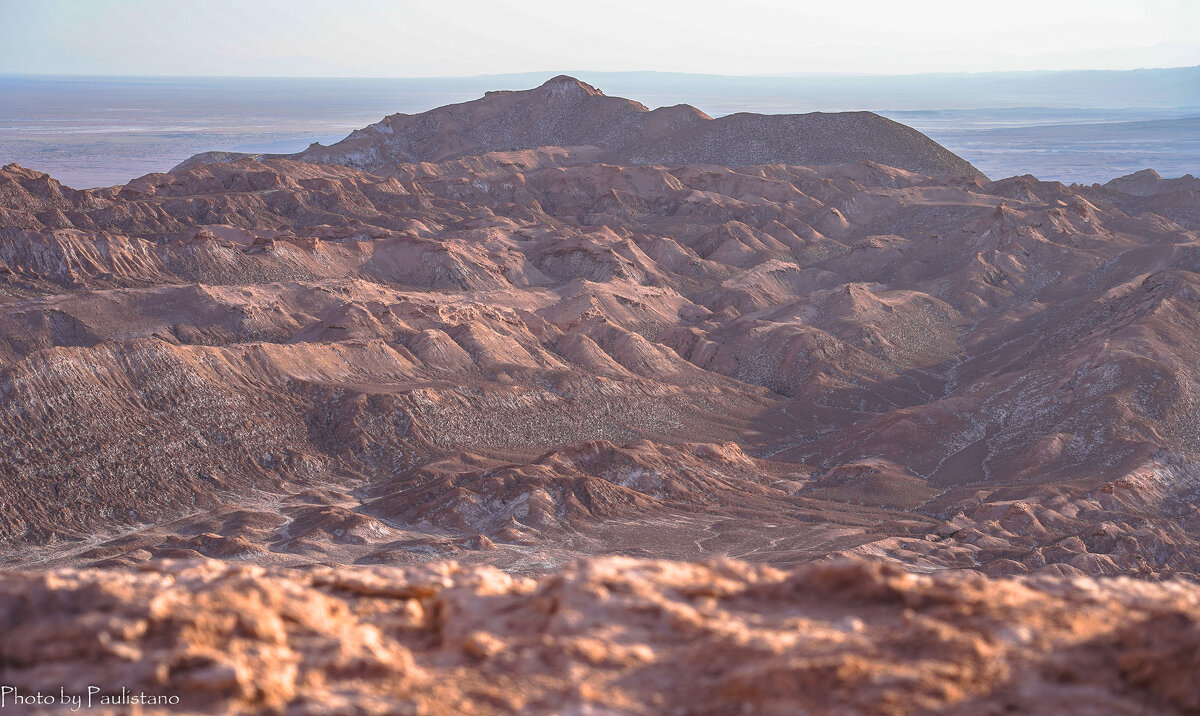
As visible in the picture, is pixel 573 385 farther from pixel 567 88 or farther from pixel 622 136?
pixel 567 88

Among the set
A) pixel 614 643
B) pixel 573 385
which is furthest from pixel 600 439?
pixel 614 643

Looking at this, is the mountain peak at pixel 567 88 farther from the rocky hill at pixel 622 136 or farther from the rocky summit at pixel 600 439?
the rocky summit at pixel 600 439

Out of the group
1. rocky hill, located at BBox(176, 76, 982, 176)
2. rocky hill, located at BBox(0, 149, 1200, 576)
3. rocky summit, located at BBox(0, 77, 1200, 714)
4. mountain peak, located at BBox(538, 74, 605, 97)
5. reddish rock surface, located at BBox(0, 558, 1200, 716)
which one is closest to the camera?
reddish rock surface, located at BBox(0, 558, 1200, 716)

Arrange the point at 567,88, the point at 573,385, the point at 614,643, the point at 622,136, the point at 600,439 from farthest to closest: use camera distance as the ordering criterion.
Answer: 1. the point at 567,88
2. the point at 622,136
3. the point at 573,385
4. the point at 600,439
5. the point at 614,643

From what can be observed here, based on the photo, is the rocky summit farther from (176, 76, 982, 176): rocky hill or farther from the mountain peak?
the mountain peak

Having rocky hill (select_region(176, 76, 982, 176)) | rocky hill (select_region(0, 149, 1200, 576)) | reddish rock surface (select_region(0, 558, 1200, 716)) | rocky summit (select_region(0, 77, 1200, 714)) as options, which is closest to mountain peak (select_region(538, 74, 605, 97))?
rocky hill (select_region(176, 76, 982, 176))

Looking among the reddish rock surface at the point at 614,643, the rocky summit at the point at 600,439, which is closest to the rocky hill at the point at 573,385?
the rocky summit at the point at 600,439

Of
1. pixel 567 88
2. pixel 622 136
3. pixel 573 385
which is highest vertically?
pixel 567 88

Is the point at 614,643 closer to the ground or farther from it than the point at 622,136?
closer to the ground
